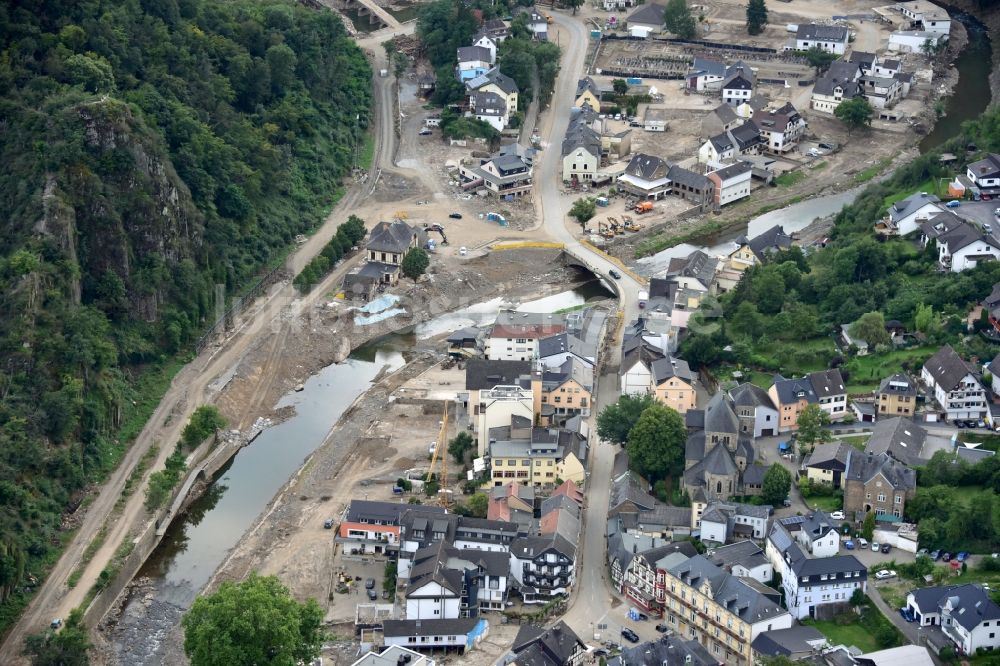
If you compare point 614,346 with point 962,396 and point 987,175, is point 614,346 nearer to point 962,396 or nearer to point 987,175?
point 962,396

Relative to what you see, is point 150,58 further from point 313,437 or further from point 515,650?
point 515,650

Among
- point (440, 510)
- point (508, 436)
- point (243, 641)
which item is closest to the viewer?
point (243, 641)

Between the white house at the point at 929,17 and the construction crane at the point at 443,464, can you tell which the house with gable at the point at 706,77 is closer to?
the white house at the point at 929,17

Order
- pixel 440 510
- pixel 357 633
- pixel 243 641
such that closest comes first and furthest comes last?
pixel 243 641 < pixel 357 633 < pixel 440 510

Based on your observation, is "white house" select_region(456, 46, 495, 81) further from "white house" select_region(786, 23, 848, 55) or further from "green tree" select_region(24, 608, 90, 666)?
"green tree" select_region(24, 608, 90, 666)

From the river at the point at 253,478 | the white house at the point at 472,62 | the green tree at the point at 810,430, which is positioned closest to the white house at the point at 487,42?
the white house at the point at 472,62

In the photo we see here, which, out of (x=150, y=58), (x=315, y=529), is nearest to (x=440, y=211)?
(x=150, y=58)

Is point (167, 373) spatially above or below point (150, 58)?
below
